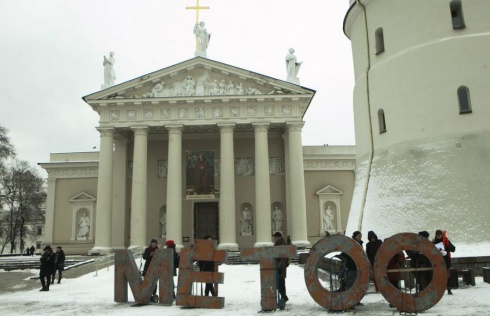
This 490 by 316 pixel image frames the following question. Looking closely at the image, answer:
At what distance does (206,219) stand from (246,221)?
9.26ft

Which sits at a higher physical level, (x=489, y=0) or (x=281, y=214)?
(x=489, y=0)

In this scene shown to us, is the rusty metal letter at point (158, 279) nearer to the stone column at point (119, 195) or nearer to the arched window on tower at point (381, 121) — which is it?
the arched window on tower at point (381, 121)

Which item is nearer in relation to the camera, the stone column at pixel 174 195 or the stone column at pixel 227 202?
the stone column at pixel 227 202

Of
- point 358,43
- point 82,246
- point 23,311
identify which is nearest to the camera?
point 23,311

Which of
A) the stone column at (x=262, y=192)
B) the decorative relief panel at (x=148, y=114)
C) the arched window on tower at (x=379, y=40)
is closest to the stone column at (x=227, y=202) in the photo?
the stone column at (x=262, y=192)

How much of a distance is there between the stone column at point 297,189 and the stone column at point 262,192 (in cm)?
152

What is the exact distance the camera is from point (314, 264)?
30.1 ft

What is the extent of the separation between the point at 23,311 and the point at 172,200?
1851cm

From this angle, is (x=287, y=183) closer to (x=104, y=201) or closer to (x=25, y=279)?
(x=104, y=201)

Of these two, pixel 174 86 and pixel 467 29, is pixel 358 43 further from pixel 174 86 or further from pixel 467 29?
pixel 174 86

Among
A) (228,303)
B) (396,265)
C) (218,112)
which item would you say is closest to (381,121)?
(396,265)

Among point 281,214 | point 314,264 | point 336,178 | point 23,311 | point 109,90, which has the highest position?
point 109,90

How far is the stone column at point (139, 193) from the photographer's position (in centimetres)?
2823

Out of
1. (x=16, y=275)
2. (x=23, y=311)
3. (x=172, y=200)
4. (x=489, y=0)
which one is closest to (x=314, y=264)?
(x=23, y=311)
